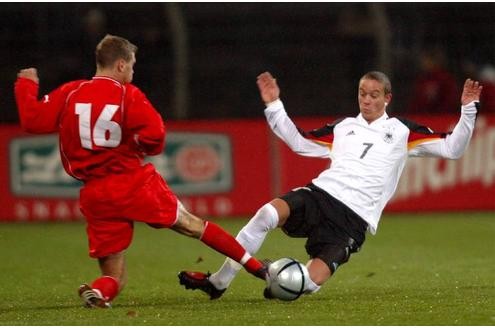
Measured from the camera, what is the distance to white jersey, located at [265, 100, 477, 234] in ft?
28.1

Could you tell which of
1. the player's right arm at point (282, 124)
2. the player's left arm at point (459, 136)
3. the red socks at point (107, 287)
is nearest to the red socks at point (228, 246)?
the red socks at point (107, 287)

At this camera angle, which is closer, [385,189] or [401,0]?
[385,189]

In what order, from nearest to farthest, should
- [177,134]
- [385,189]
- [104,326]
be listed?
[104,326], [385,189], [177,134]

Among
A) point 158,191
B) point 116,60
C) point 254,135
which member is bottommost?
point 254,135

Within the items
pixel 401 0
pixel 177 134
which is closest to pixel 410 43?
pixel 401 0

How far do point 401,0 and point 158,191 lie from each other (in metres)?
9.20

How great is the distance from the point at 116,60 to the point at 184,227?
3.79 feet

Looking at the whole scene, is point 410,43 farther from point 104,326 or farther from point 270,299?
point 104,326

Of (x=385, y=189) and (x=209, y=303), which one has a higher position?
(x=385, y=189)

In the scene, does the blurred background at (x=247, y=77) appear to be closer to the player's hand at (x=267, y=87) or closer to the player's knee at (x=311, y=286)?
the player's hand at (x=267, y=87)

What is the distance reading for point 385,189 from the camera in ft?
28.5

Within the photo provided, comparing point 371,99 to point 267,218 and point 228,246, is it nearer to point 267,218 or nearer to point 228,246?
point 267,218

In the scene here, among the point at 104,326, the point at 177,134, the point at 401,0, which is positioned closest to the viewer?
the point at 104,326

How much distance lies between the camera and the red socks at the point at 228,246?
8.27m
